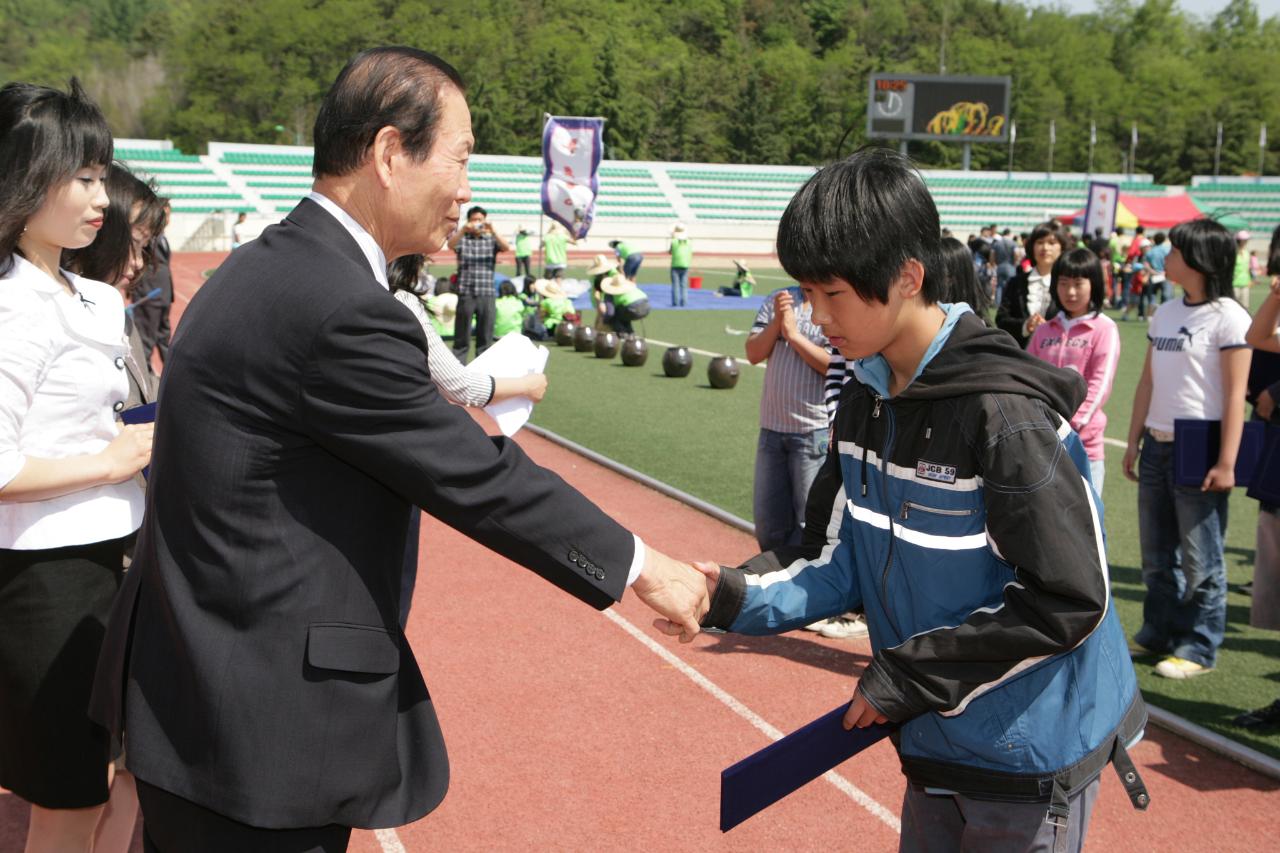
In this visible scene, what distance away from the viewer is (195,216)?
4597 cm

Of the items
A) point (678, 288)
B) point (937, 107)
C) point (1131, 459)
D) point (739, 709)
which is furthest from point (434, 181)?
point (937, 107)

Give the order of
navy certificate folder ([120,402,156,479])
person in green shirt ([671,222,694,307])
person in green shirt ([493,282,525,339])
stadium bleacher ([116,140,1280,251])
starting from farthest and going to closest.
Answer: stadium bleacher ([116,140,1280,251]), person in green shirt ([671,222,694,307]), person in green shirt ([493,282,525,339]), navy certificate folder ([120,402,156,479])

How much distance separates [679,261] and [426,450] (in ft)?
82.0

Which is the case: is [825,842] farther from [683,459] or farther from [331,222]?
[683,459]

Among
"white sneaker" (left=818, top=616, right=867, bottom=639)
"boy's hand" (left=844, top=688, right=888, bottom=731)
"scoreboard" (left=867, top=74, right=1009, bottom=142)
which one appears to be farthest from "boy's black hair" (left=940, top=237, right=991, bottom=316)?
"scoreboard" (left=867, top=74, right=1009, bottom=142)

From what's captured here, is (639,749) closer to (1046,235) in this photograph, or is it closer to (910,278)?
(910,278)

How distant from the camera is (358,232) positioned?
2.25 metres

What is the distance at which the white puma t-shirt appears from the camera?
18.6 feet

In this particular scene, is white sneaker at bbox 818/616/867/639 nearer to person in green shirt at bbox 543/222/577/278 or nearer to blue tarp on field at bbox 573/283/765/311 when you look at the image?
blue tarp on field at bbox 573/283/765/311

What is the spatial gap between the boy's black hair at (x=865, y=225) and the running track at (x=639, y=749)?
2.69m

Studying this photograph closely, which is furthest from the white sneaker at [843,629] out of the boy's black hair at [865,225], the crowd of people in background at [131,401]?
the boy's black hair at [865,225]

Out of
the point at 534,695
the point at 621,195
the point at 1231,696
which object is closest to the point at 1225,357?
the point at 1231,696

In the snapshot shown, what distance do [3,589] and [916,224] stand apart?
2371 millimetres

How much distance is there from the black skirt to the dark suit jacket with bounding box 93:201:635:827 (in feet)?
2.99
